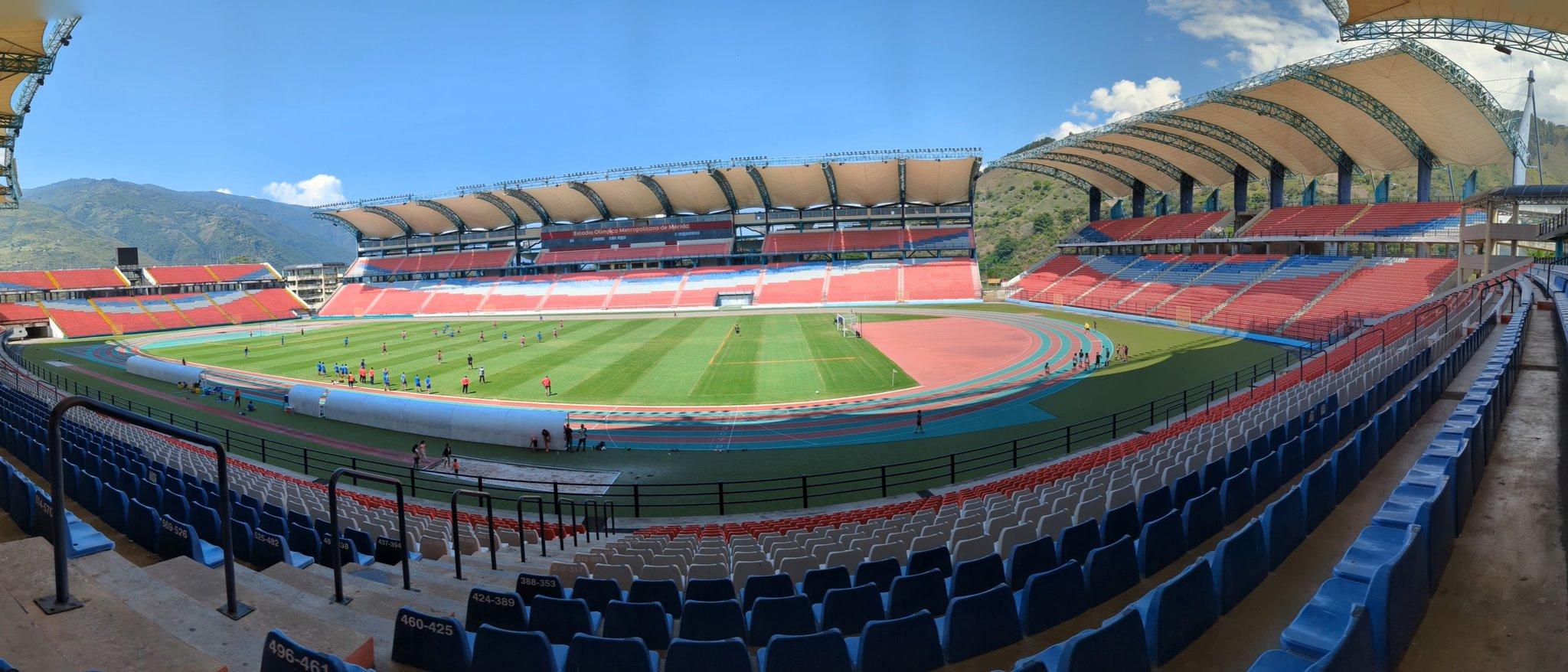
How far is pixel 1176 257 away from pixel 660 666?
6464 centimetres

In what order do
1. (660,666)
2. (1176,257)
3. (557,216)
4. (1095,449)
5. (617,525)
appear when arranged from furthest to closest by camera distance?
1. (557,216)
2. (1176,257)
3. (1095,449)
4. (617,525)
5. (660,666)

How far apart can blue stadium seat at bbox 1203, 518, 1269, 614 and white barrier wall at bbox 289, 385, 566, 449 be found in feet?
64.0

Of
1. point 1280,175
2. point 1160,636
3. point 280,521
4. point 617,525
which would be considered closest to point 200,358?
point 617,525

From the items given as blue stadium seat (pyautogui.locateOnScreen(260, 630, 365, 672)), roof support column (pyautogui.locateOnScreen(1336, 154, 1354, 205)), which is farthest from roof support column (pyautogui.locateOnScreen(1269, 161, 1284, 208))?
blue stadium seat (pyautogui.locateOnScreen(260, 630, 365, 672))

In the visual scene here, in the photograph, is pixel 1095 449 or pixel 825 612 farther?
pixel 1095 449

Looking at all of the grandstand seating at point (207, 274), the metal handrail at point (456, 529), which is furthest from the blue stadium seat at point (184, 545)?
the grandstand seating at point (207, 274)

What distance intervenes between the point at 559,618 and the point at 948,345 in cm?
3686

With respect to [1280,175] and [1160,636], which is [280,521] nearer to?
[1160,636]

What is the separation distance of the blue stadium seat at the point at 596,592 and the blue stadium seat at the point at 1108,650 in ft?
13.1

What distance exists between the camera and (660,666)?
3.97 metres

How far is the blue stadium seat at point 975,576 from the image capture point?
511 cm

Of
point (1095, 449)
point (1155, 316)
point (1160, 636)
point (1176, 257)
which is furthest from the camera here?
point (1176, 257)

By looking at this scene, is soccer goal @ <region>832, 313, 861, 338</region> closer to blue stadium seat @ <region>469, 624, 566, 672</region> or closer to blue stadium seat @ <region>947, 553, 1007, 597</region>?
blue stadium seat @ <region>947, 553, 1007, 597</region>

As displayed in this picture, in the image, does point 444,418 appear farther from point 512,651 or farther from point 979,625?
point 979,625
